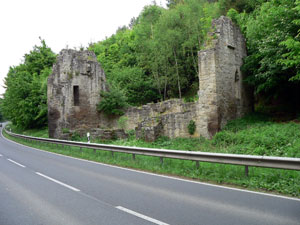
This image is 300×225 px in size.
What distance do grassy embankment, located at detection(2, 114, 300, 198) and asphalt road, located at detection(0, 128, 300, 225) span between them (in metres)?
0.71

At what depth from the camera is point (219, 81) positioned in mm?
16609

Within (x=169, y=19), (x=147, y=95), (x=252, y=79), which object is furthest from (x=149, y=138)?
(x=169, y=19)

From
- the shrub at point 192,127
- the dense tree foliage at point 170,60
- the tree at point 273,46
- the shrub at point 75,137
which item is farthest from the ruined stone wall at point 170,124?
the dense tree foliage at point 170,60

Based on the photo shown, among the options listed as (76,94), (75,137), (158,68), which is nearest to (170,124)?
(75,137)

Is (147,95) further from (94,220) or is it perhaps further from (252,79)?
(94,220)

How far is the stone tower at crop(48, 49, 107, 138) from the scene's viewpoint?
24.7 metres

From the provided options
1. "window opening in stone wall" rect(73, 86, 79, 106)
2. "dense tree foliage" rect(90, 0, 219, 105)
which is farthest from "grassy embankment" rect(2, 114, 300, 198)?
"dense tree foliage" rect(90, 0, 219, 105)

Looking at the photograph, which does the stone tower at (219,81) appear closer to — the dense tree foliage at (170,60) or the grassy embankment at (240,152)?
the grassy embankment at (240,152)

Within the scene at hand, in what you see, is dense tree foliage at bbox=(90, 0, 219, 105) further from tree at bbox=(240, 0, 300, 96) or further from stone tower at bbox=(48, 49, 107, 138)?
tree at bbox=(240, 0, 300, 96)

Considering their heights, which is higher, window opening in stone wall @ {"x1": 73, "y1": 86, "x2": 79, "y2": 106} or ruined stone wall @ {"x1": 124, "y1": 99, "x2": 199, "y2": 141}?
window opening in stone wall @ {"x1": 73, "y1": 86, "x2": 79, "y2": 106}

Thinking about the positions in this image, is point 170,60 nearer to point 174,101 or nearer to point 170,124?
point 174,101

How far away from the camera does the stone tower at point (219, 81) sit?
644 inches

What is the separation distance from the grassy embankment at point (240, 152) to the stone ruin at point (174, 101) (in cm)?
97

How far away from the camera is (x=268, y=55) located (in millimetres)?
15766
